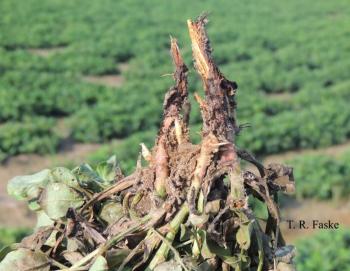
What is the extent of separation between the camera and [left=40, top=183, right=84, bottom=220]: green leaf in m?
1.78

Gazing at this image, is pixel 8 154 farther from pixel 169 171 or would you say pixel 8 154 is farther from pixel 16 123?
pixel 169 171

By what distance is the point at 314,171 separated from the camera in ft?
31.7

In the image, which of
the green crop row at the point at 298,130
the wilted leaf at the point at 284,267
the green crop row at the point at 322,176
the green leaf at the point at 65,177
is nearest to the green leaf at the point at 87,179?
the green leaf at the point at 65,177

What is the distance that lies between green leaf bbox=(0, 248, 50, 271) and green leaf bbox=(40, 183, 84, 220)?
0.43 ft

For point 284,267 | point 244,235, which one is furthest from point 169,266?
point 284,267

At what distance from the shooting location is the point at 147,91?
13.9m

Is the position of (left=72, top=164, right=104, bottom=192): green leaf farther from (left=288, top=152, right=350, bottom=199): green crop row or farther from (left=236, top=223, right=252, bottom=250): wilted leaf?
(left=288, top=152, right=350, bottom=199): green crop row

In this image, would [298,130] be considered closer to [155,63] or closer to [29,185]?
[155,63]

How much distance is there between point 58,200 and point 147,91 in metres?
12.2

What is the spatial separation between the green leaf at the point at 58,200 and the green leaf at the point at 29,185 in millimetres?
71

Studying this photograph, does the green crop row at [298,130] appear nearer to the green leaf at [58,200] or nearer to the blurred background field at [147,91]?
the blurred background field at [147,91]

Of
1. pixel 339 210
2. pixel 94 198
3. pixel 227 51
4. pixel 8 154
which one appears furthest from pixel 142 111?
pixel 94 198

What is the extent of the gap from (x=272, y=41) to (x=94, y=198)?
1896cm

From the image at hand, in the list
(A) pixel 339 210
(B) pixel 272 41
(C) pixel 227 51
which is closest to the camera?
(A) pixel 339 210
